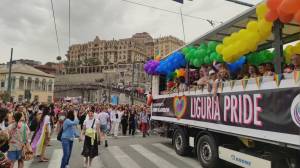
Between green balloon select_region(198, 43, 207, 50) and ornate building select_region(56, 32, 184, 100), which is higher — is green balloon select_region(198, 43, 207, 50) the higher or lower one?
Result: the lower one

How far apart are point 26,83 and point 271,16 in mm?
93529

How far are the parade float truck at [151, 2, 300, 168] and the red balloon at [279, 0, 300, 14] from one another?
0.92 metres

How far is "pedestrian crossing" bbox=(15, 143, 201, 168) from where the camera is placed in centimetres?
929

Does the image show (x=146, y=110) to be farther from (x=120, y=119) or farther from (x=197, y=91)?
(x=197, y=91)

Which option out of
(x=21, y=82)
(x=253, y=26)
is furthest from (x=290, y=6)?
(x=21, y=82)

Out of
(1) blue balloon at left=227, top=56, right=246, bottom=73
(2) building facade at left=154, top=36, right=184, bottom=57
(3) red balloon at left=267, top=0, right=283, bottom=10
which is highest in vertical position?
(2) building facade at left=154, top=36, right=184, bottom=57

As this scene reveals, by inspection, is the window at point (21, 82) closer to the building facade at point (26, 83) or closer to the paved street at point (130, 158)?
the building facade at point (26, 83)

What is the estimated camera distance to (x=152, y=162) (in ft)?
31.9

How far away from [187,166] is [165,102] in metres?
3.68

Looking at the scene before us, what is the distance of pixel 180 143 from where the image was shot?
10898 millimetres

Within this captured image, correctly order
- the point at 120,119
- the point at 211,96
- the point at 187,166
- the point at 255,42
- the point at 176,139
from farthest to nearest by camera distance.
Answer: the point at 120,119 < the point at 176,139 < the point at 187,166 < the point at 211,96 < the point at 255,42

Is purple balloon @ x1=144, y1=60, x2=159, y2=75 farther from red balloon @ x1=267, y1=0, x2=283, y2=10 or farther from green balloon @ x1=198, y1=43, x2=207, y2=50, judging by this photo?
red balloon @ x1=267, y1=0, x2=283, y2=10

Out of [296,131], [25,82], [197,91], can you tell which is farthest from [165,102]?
[25,82]

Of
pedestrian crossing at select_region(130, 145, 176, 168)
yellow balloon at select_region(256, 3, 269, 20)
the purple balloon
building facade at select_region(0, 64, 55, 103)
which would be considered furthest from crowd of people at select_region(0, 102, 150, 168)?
building facade at select_region(0, 64, 55, 103)
